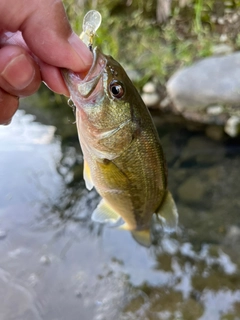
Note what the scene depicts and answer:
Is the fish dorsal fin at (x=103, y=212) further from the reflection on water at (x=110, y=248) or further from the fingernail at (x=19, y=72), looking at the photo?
the reflection on water at (x=110, y=248)

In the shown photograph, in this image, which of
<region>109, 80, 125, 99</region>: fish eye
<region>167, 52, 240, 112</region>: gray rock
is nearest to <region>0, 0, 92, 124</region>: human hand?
<region>109, 80, 125, 99</region>: fish eye

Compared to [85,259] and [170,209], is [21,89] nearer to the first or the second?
[170,209]

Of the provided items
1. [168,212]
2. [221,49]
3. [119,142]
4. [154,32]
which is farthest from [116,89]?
[154,32]

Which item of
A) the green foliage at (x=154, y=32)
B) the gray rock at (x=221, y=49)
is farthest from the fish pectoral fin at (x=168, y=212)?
the gray rock at (x=221, y=49)

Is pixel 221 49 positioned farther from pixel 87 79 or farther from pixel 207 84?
pixel 87 79

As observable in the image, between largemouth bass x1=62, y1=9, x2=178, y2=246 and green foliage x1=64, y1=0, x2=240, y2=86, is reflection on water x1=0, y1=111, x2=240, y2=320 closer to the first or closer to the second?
green foliage x1=64, y1=0, x2=240, y2=86

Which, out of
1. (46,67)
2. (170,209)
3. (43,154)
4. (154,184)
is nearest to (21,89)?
(46,67)

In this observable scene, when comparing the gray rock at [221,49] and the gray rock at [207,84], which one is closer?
the gray rock at [207,84]
